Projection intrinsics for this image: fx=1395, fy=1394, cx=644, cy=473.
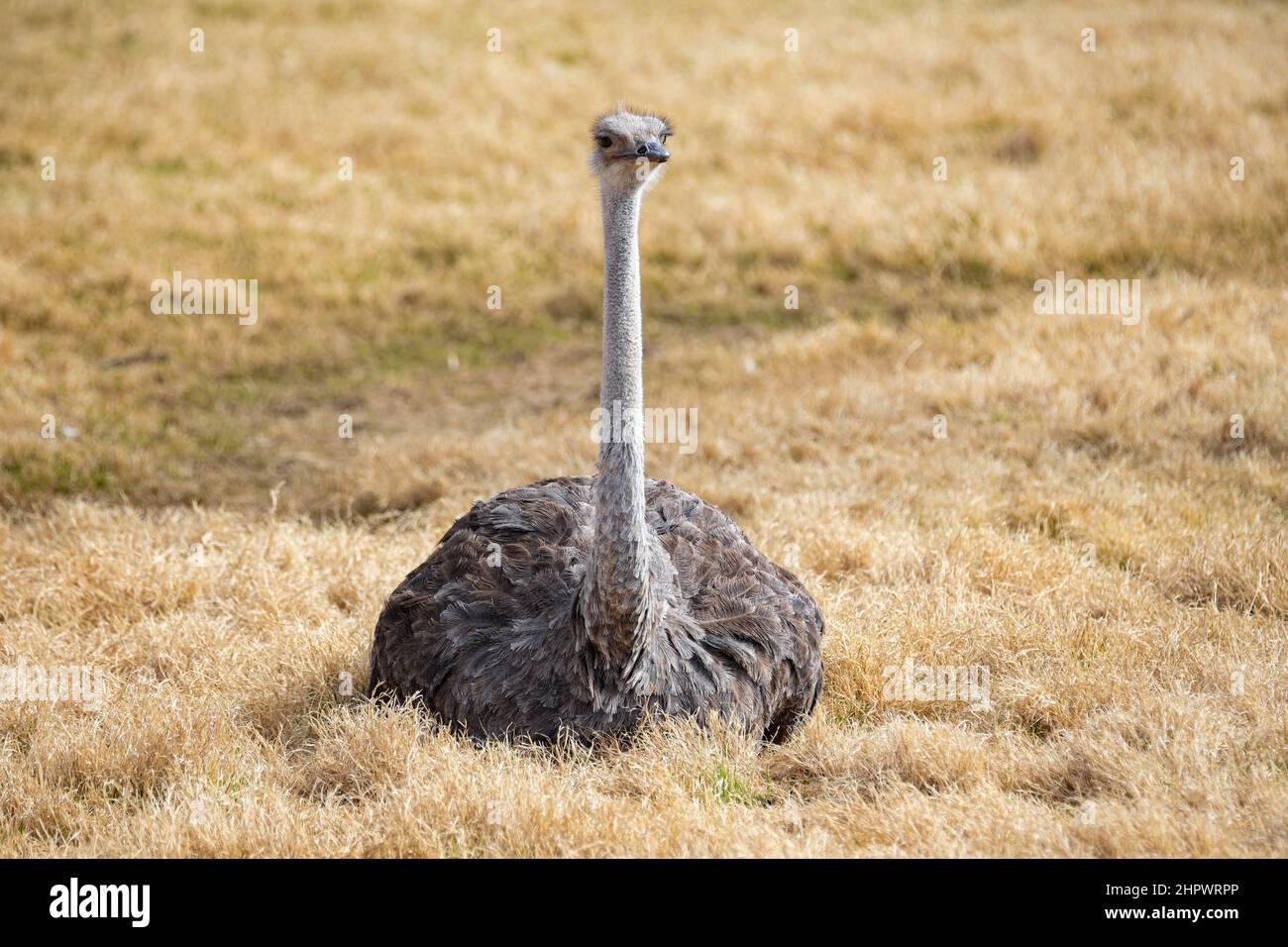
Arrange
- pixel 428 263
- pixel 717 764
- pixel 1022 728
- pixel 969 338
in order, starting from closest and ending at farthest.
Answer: pixel 717 764, pixel 1022 728, pixel 969 338, pixel 428 263

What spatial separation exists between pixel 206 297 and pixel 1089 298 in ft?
23.1

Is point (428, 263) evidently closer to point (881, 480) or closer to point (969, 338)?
point (969, 338)

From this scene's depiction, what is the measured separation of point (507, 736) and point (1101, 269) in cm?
803

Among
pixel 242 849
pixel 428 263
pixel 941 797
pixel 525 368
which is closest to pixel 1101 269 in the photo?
pixel 525 368

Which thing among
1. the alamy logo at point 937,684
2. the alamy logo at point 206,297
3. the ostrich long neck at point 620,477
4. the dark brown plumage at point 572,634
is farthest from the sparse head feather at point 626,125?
the alamy logo at point 206,297

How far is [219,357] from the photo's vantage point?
10.7 m

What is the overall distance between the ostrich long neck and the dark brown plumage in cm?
13

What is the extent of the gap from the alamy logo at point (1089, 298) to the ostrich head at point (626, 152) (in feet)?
19.7

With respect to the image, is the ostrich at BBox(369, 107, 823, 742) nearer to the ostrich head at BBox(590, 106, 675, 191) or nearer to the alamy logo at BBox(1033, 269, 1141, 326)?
the ostrich head at BBox(590, 106, 675, 191)

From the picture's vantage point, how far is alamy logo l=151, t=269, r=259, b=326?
11.3 metres
